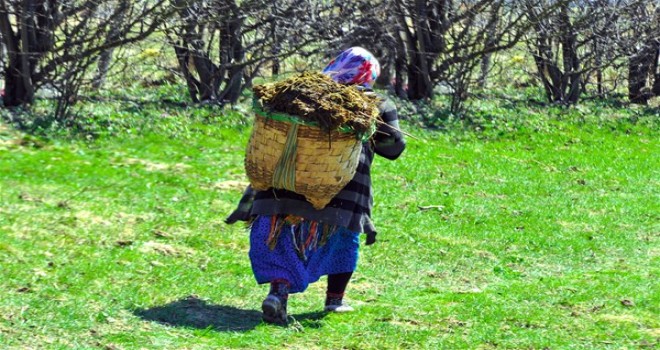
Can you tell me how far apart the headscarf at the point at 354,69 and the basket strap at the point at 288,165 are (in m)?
0.63

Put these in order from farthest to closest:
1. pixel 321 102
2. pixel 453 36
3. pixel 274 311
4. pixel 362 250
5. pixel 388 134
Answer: pixel 453 36
pixel 362 250
pixel 388 134
pixel 274 311
pixel 321 102

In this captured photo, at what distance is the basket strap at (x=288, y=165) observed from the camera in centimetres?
602

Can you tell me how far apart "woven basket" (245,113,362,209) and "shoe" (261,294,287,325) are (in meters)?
0.62

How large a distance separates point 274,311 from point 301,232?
484 millimetres

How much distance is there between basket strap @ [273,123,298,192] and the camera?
237 inches

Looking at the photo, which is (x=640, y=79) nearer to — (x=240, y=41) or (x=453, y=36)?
(x=453, y=36)

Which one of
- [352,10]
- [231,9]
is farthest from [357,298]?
[352,10]

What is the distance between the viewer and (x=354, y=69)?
256 inches

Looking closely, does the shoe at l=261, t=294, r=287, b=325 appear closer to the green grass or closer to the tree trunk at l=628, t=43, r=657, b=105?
the green grass

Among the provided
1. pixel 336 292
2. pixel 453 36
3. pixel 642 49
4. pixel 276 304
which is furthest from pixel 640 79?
pixel 276 304

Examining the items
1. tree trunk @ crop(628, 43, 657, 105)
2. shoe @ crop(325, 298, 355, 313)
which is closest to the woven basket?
shoe @ crop(325, 298, 355, 313)

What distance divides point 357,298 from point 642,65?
13738 millimetres

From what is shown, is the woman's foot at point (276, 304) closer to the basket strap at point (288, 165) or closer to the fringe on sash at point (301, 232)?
the fringe on sash at point (301, 232)

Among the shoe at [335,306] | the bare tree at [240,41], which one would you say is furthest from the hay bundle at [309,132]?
the bare tree at [240,41]
